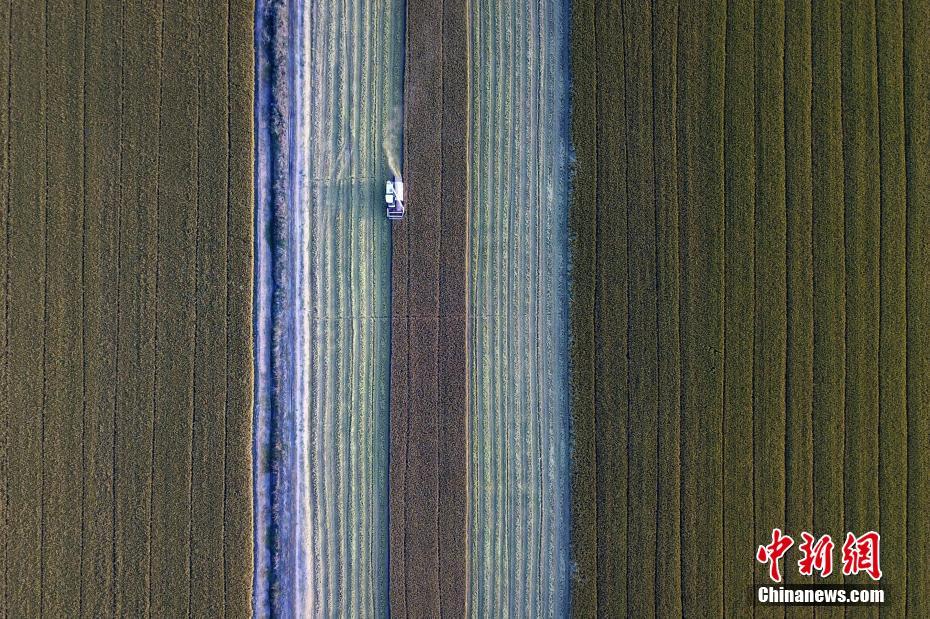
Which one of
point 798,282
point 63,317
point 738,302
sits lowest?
point 63,317

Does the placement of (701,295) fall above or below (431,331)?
above

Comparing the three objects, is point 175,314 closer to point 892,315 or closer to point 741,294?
point 741,294

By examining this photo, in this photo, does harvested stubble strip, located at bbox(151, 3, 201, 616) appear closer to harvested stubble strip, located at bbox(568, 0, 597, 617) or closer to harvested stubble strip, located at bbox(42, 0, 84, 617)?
harvested stubble strip, located at bbox(42, 0, 84, 617)

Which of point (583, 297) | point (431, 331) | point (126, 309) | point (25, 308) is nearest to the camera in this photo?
point (25, 308)

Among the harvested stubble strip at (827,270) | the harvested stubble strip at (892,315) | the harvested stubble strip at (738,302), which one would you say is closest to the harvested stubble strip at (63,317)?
the harvested stubble strip at (738,302)

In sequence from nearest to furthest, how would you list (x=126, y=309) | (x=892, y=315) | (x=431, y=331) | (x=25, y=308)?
(x=25, y=308) < (x=126, y=309) < (x=892, y=315) < (x=431, y=331)

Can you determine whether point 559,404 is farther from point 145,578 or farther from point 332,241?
point 145,578

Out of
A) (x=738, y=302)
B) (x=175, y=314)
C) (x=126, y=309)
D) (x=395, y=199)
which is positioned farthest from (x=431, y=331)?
(x=738, y=302)
